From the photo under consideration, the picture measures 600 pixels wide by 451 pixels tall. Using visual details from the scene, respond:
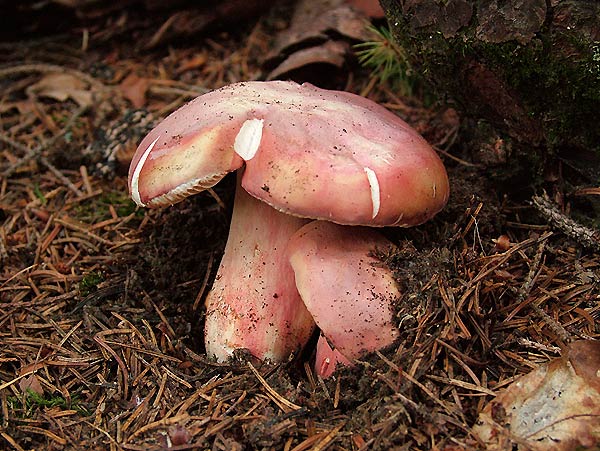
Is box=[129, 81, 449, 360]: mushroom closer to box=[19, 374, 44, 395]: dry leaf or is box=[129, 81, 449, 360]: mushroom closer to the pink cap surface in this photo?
the pink cap surface

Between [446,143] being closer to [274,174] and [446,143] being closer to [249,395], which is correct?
[274,174]

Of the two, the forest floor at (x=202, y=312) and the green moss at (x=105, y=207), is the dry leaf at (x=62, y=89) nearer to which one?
the forest floor at (x=202, y=312)

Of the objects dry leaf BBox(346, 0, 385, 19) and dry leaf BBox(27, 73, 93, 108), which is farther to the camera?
dry leaf BBox(27, 73, 93, 108)

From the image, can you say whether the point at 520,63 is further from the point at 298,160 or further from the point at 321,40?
the point at 321,40

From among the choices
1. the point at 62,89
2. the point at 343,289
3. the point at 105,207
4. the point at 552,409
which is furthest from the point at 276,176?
the point at 62,89

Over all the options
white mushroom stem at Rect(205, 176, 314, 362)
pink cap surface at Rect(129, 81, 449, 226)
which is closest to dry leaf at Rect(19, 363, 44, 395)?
white mushroom stem at Rect(205, 176, 314, 362)

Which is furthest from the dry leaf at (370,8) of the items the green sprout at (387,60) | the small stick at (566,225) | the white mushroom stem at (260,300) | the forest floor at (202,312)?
the white mushroom stem at (260,300)

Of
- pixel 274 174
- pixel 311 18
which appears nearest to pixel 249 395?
pixel 274 174
